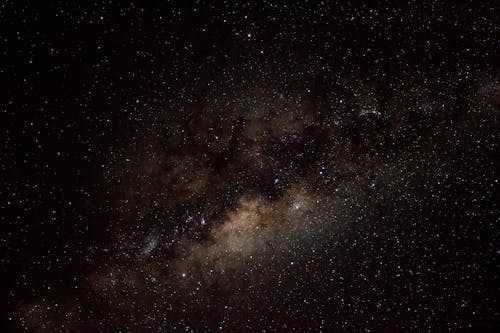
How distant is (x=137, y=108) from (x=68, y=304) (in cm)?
309

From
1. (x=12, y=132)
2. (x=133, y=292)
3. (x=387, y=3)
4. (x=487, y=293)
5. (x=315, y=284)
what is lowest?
(x=487, y=293)

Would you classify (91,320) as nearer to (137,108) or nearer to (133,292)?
(133,292)

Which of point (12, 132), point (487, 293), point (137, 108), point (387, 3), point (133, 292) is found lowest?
point (487, 293)

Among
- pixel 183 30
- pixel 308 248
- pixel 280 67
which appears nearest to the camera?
pixel 183 30

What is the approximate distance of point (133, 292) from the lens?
4496mm

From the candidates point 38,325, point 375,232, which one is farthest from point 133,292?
point 375,232

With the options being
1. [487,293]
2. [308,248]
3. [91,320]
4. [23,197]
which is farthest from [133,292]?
[487,293]

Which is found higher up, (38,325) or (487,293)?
(38,325)

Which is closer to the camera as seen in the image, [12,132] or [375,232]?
[12,132]

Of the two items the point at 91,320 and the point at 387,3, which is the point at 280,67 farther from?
the point at 91,320

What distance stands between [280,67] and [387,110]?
1.30 m

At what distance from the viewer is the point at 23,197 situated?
3.83 metres

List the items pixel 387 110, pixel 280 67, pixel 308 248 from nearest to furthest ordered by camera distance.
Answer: pixel 280 67, pixel 387 110, pixel 308 248

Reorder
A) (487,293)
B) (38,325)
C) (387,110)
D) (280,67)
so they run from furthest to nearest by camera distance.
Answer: (487,293) < (38,325) < (387,110) < (280,67)
